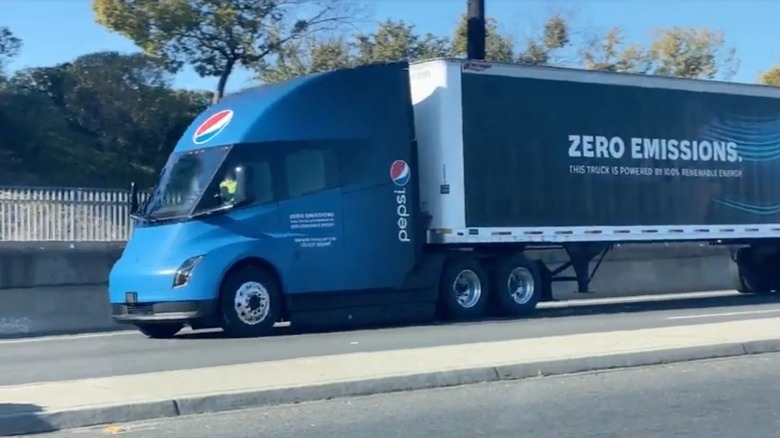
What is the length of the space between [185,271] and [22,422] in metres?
7.19

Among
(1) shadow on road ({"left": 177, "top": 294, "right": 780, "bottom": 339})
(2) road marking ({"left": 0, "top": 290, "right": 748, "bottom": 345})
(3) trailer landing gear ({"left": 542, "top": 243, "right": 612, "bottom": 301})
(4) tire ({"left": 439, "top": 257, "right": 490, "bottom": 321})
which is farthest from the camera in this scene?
(3) trailer landing gear ({"left": 542, "top": 243, "right": 612, "bottom": 301})

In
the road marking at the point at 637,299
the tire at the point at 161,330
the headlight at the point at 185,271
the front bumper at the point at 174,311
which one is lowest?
Result: the road marking at the point at 637,299

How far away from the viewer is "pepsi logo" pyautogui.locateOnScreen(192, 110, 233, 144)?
1784 cm

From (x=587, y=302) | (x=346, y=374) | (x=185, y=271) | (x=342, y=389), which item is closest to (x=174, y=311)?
(x=185, y=271)

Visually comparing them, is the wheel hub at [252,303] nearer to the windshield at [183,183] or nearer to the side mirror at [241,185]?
the side mirror at [241,185]

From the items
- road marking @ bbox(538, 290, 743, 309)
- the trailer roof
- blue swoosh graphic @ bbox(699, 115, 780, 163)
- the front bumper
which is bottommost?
road marking @ bbox(538, 290, 743, 309)

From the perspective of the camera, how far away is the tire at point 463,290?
63.8 feet

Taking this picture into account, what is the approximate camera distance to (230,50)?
3672cm

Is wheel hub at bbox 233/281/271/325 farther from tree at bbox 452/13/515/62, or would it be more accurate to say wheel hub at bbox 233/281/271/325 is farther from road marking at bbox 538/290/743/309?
tree at bbox 452/13/515/62

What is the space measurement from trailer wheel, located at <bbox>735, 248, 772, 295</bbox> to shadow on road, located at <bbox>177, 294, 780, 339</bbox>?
59 centimetres

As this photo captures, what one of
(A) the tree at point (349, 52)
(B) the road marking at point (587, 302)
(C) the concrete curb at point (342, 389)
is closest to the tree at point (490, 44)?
(A) the tree at point (349, 52)

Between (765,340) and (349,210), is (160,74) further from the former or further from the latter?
(765,340)

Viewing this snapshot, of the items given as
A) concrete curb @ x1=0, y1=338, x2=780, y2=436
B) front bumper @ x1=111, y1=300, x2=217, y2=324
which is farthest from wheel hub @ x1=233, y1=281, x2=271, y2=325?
concrete curb @ x1=0, y1=338, x2=780, y2=436

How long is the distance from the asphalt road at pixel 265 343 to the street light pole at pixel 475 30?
21.3 feet
